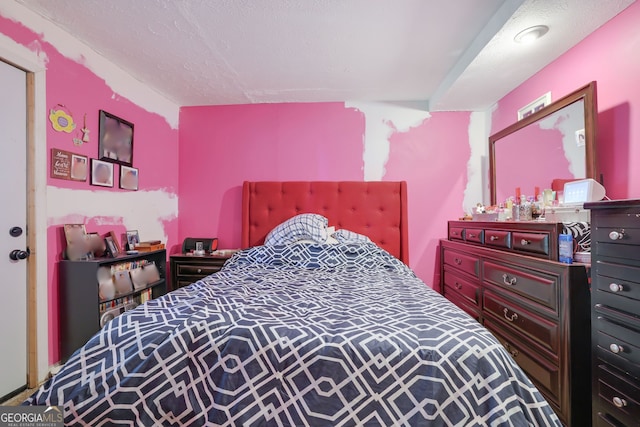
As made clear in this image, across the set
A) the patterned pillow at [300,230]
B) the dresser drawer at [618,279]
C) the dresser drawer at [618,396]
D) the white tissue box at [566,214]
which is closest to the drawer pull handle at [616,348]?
the dresser drawer at [618,396]

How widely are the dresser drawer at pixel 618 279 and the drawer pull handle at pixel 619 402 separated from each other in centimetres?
44

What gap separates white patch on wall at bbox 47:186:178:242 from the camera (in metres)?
2.11

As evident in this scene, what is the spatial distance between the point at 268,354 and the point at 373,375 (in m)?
0.37

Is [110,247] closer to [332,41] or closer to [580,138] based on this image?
[332,41]

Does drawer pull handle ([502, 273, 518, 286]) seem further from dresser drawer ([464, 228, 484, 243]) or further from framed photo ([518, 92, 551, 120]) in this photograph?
framed photo ([518, 92, 551, 120])

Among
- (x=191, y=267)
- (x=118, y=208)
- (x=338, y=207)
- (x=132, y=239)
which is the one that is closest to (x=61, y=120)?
(x=118, y=208)

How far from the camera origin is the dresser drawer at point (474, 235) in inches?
93.0

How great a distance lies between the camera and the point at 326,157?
10.8ft

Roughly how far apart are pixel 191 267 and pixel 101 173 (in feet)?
3.89

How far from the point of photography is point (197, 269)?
2.98 meters

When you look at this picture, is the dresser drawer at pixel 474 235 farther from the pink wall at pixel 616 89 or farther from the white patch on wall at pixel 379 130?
the white patch on wall at pixel 379 130

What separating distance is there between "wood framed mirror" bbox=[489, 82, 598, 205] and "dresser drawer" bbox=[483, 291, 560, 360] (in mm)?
955

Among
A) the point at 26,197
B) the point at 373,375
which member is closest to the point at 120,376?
the point at 373,375

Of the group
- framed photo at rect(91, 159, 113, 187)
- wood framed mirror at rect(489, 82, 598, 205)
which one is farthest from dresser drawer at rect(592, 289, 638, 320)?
framed photo at rect(91, 159, 113, 187)
